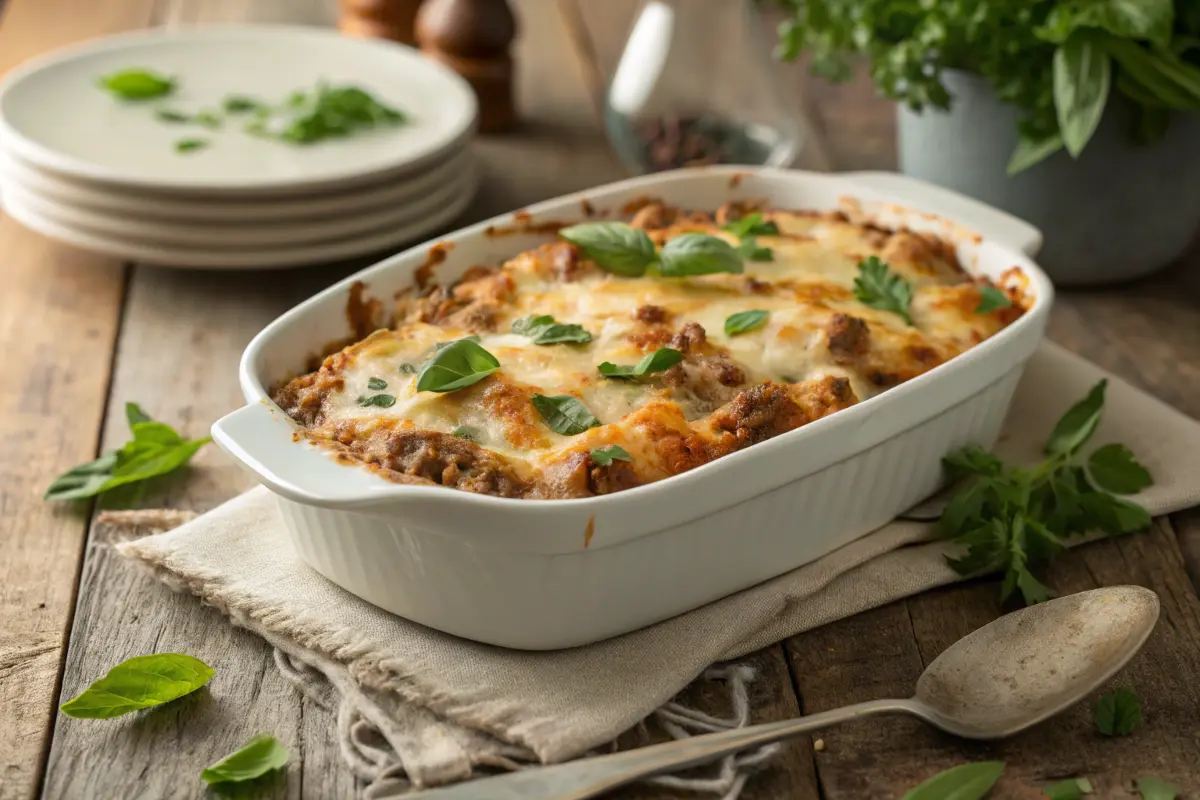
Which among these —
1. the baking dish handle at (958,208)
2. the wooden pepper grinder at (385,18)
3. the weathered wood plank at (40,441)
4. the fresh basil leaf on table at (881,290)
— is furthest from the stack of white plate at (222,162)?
the fresh basil leaf on table at (881,290)

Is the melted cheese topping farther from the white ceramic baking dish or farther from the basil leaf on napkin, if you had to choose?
the basil leaf on napkin

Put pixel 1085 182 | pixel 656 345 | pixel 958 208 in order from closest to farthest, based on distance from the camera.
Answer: pixel 656 345 < pixel 958 208 < pixel 1085 182

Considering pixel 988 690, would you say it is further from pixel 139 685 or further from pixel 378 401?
pixel 139 685

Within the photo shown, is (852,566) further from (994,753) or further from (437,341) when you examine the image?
(437,341)

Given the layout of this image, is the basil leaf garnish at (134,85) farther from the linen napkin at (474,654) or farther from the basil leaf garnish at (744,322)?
the basil leaf garnish at (744,322)

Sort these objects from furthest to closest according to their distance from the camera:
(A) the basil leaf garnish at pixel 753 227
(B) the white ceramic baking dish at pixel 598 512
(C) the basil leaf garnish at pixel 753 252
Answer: (A) the basil leaf garnish at pixel 753 227 → (C) the basil leaf garnish at pixel 753 252 → (B) the white ceramic baking dish at pixel 598 512

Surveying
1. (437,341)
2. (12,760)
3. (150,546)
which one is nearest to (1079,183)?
(437,341)

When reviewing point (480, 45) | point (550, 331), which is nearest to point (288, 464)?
point (550, 331)
